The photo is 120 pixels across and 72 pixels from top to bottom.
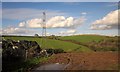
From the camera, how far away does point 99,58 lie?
1678 centimetres

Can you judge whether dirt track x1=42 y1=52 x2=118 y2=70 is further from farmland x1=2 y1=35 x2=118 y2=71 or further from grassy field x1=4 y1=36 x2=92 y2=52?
grassy field x1=4 y1=36 x2=92 y2=52

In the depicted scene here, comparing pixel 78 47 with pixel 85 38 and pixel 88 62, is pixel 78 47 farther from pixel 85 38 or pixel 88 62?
pixel 88 62

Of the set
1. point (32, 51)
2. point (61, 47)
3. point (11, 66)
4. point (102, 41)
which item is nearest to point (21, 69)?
point (11, 66)

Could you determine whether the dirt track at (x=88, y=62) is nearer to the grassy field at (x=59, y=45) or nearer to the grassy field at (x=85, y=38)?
the grassy field at (x=59, y=45)

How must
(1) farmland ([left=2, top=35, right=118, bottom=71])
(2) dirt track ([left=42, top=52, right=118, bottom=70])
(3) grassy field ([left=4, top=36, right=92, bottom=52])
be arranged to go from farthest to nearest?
(3) grassy field ([left=4, top=36, right=92, bottom=52]) → (1) farmland ([left=2, top=35, right=118, bottom=71]) → (2) dirt track ([left=42, top=52, right=118, bottom=70])

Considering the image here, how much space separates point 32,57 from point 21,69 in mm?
4751

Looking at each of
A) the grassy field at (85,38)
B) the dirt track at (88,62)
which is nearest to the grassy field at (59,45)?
the grassy field at (85,38)

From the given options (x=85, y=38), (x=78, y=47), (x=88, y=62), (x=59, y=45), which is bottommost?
(x=88, y=62)

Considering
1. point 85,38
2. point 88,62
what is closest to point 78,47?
point 85,38

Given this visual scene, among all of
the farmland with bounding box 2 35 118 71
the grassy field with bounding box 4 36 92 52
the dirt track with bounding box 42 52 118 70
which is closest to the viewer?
the dirt track with bounding box 42 52 118 70


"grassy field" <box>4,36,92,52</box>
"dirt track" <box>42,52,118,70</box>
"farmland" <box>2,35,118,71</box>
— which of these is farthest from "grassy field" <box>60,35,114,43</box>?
"dirt track" <box>42,52,118,70</box>

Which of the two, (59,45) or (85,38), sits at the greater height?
(85,38)

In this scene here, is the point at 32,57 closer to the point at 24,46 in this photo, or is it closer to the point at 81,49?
the point at 24,46

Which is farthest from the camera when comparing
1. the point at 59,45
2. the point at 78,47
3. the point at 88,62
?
the point at 59,45
